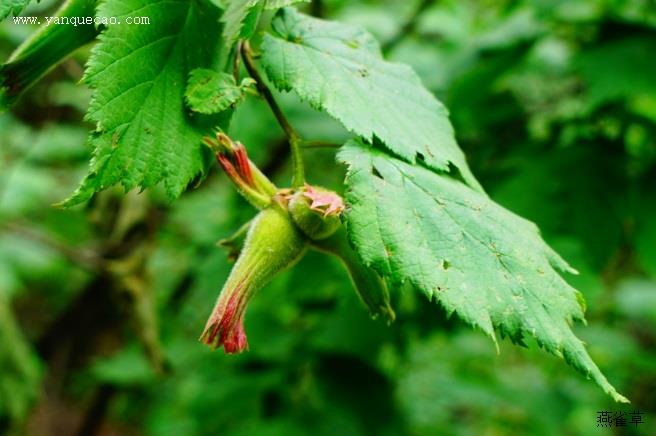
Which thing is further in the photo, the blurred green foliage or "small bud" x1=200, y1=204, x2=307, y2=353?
the blurred green foliage

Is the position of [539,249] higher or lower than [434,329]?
higher

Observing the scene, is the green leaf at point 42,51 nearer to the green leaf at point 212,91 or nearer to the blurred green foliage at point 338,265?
the green leaf at point 212,91

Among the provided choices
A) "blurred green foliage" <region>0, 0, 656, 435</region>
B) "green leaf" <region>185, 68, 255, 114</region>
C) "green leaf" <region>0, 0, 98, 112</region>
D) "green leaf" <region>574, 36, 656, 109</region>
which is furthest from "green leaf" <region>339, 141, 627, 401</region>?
"green leaf" <region>574, 36, 656, 109</region>

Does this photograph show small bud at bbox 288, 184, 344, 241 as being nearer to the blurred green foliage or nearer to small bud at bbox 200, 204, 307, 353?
small bud at bbox 200, 204, 307, 353

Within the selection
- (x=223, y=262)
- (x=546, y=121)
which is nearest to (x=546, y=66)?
(x=546, y=121)

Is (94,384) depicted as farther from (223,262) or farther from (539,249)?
(539,249)

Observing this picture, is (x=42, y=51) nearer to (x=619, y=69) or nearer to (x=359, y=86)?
(x=359, y=86)
